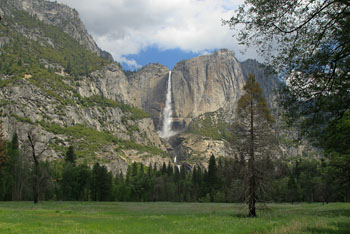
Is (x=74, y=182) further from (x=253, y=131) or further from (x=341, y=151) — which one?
(x=341, y=151)

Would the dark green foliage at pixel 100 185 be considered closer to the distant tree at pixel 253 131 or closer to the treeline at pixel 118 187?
the treeline at pixel 118 187

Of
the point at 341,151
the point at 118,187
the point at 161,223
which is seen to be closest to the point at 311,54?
the point at 161,223

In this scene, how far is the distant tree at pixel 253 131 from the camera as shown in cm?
2831

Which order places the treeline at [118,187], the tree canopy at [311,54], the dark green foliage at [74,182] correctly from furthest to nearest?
the dark green foliage at [74,182], the treeline at [118,187], the tree canopy at [311,54]

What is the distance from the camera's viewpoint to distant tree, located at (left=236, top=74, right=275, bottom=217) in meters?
28.3

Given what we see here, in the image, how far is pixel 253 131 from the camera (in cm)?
2928

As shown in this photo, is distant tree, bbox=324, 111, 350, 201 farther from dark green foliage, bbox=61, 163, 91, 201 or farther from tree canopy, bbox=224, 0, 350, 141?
dark green foliage, bbox=61, 163, 91, 201

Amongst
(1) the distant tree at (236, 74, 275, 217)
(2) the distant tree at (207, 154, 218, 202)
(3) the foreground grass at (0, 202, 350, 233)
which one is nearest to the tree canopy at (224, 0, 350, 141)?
(3) the foreground grass at (0, 202, 350, 233)

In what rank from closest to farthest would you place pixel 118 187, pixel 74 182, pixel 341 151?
pixel 341 151 → pixel 74 182 → pixel 118 187

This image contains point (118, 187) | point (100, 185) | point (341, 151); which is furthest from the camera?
point (118, 187)

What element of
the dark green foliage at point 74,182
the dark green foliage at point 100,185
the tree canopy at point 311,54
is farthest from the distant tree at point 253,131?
the dark green foliage at point 100,185

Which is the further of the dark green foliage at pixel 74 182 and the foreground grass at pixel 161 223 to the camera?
the dark green foliage at pixel 74 182

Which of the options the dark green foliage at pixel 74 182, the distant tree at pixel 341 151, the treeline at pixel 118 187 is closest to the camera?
the distant tree at pixel 341 151

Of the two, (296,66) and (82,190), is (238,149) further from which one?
(82,190)
